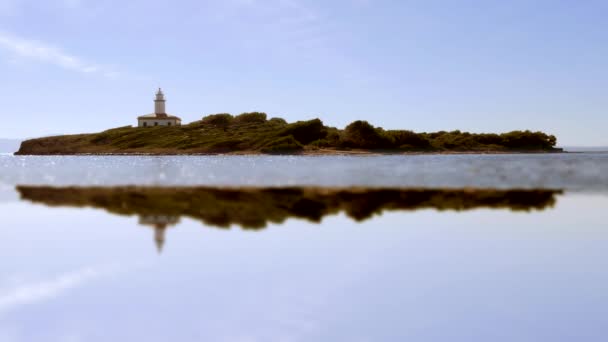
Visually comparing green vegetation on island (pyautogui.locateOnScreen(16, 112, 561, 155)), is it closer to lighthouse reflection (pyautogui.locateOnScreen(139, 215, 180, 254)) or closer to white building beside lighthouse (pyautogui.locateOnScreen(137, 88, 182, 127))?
white building beside lighthouse (pyautogui.locateOnScreen(137, 88, 182, 127))

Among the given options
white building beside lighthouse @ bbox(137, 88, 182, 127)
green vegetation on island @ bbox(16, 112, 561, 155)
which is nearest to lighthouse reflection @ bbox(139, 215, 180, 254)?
green vegetation on island @ bbox(16, 112, 561, 155)

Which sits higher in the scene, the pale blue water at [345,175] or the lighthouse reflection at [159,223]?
the pale blue water at [345,175]

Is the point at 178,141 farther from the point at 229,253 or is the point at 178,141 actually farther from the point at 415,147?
the point at 229,253

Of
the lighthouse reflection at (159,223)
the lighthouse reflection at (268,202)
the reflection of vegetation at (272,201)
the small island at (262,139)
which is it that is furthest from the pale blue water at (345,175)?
the small island at (262,139)

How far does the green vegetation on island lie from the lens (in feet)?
481

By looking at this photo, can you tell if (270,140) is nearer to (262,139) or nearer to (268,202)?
→ (262,139)

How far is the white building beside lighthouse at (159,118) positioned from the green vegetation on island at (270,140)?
488cm

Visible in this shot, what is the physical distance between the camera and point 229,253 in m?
15.8

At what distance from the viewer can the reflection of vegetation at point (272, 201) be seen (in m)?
23.8

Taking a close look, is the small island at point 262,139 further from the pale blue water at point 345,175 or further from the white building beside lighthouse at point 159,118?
the pale blue water at point 345,175

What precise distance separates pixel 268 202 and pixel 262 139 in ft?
427

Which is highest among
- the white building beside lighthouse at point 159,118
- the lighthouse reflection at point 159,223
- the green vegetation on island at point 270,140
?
the white building beside lighthouse at point 159,118

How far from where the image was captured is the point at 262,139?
15850 cm

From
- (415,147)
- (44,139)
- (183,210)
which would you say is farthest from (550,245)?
(44,139)
